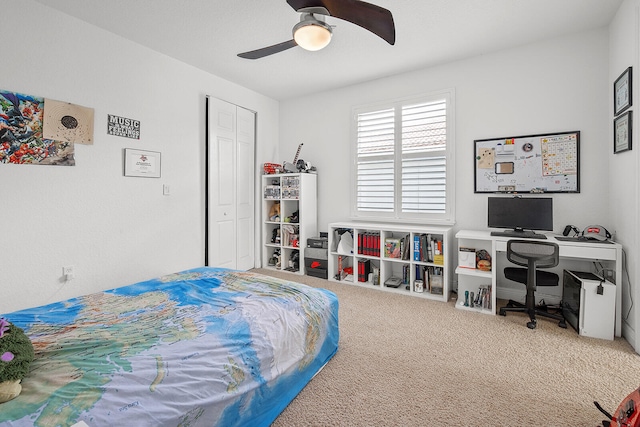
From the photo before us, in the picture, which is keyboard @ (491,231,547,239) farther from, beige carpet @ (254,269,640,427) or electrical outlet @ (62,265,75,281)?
electrical outlet @ (62,265,75,281)

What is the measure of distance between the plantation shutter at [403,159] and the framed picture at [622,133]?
1.54 m

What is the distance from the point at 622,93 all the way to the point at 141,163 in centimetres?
457

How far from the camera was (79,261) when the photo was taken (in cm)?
276

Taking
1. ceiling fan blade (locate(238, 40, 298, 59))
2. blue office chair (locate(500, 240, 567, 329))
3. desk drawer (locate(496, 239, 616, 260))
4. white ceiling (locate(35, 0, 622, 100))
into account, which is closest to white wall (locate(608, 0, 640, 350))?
desk drawer (locate(496, 239, 616, 260))

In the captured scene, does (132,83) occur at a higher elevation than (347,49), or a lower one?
lower

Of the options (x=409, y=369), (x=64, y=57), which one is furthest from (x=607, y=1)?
(x=64, y=57)

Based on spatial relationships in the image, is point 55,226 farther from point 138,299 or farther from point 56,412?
point 56,412

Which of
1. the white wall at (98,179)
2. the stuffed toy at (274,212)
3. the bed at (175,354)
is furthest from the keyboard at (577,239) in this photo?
the white wall at (98,179)

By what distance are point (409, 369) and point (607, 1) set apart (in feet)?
11.3

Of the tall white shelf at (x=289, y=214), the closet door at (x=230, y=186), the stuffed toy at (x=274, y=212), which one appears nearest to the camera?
the closet door at (x=230, y=186)

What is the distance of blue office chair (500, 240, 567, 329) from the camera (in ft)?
8.72

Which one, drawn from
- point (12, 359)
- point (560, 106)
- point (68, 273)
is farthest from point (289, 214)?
point (12, 359)

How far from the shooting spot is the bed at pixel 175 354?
108cm

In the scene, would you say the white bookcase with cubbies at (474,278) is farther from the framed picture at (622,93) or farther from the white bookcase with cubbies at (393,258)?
the framed picture at (622,93)
